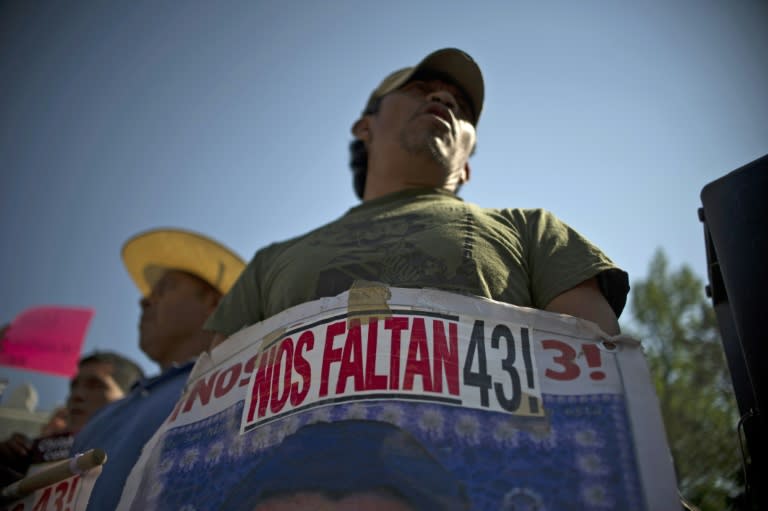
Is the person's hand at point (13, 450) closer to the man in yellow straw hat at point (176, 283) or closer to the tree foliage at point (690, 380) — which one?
the man in yellow straw hat at point (176, 283)

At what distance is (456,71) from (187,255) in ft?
6.70

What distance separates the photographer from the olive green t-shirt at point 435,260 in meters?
1.46

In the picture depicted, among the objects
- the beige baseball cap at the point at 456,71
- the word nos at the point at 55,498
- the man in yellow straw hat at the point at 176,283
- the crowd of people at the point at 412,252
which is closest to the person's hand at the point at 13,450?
the crowd of people at the point at 412,252

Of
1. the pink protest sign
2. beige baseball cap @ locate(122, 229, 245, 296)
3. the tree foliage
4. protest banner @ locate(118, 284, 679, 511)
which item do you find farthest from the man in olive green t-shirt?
the tree foliage

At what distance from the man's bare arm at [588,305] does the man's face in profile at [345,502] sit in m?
0.62

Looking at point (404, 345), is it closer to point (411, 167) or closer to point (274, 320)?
point (274, 320)

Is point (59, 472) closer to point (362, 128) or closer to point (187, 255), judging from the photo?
point (362, 128)

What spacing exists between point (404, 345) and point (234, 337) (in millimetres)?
528

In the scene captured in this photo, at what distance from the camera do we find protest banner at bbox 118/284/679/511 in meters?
1.05

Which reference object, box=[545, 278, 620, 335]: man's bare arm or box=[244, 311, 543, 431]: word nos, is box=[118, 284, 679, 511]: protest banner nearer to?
box=[244, 311, 543, 431]: word nos

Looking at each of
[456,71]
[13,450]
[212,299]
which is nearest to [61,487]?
[13,450]

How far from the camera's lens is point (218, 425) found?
4.45 ft

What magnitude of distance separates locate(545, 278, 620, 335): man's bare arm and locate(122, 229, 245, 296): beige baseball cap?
250cm

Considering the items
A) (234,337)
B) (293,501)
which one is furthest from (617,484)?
(234,337)
